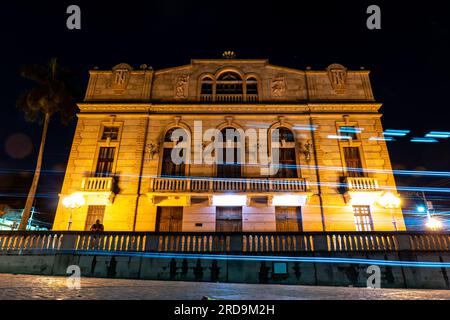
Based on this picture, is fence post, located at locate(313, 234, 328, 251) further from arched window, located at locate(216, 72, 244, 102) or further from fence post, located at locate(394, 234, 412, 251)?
arched window, located at locate(216, 72, 244, 102)

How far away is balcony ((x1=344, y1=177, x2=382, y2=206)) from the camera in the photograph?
1825 centimetres

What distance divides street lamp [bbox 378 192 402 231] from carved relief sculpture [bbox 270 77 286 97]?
11.1 meters

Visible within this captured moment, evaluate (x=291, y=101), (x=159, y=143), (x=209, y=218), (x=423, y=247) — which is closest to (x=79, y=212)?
(x=159, y=143)

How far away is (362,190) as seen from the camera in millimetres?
18250

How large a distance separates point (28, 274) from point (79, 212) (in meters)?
8.30

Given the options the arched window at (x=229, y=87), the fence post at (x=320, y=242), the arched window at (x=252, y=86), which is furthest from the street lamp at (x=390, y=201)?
the arched window at (x=229, y=87)

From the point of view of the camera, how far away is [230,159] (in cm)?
2031

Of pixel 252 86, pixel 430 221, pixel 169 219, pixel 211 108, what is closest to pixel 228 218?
pixel 169 219

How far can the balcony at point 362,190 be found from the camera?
18250mm

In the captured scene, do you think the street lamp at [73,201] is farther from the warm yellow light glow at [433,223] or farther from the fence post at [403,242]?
the warm yellow light glow at [433,223]

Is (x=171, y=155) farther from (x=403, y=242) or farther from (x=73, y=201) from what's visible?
(x=403, y=242)

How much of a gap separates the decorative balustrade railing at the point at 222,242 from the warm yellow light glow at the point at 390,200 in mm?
6697

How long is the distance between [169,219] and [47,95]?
1448 centimetres

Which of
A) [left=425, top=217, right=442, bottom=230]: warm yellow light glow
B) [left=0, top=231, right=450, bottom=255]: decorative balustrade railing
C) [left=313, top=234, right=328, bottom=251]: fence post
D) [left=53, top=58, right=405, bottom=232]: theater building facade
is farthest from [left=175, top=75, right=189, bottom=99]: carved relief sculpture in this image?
[left=425, top=217, right=442, bottom=230]: warm yellow light glow
